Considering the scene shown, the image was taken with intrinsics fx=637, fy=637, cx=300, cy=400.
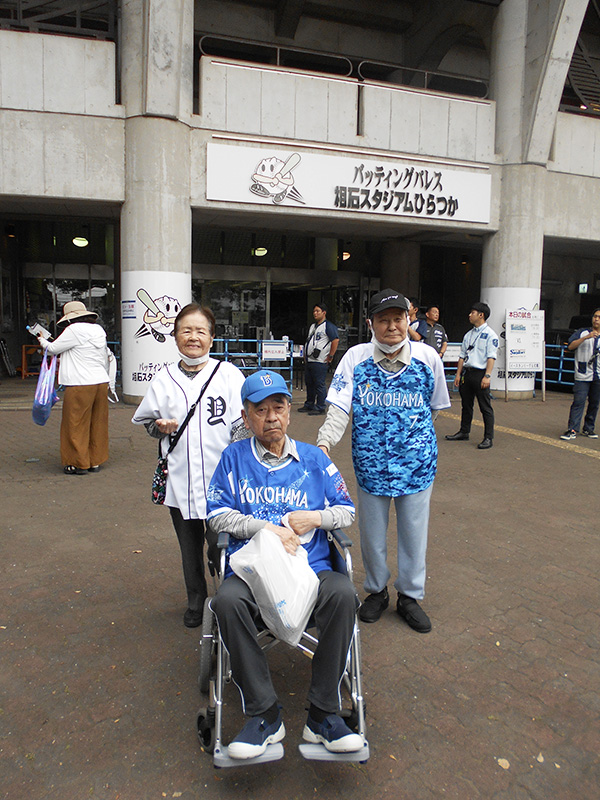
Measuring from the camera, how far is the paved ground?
8.13 feet

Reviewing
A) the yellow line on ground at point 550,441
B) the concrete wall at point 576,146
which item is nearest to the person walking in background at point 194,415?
the yellow line on ground at point 550,441

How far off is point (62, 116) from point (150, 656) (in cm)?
1031

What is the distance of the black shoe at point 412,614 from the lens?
360 cm

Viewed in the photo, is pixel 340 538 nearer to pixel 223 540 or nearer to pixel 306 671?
pixel 223 540

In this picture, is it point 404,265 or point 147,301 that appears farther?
point 404,265

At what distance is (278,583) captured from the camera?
2.48m

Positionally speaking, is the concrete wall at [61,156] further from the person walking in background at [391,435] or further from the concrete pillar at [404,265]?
the person walking in background at [391,435]

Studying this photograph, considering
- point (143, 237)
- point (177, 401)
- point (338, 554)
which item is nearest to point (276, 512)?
point (338, 554)

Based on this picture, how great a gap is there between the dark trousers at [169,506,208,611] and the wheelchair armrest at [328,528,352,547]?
38.1 inches

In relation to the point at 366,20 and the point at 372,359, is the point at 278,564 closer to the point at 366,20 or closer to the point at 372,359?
the point at 372,359

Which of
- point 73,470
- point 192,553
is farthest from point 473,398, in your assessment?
point 192,553

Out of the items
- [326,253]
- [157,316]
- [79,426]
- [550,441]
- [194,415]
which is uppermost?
[326,253]

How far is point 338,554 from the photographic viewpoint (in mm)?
2949

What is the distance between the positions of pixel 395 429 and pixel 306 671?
53.5 inches
